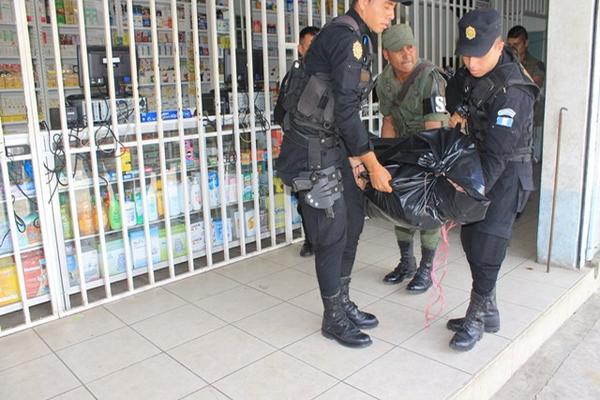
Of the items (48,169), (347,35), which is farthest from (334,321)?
(48,169)

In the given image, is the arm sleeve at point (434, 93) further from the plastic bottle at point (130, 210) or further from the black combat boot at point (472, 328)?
the plastic bottle at point (130, 210)

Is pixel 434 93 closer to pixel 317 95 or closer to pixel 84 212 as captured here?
pixel 317 95

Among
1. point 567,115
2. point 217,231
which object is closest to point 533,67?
point 567,115

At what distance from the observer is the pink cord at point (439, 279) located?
107 inches

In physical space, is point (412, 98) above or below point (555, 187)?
above

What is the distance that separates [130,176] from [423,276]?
1883mm

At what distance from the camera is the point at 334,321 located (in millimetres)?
2477

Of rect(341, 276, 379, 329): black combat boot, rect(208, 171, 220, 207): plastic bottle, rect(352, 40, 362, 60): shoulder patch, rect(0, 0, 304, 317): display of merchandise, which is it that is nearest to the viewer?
rect(352, 40, 362, 60): shoulder patch

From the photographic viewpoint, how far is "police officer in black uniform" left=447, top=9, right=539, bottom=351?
2.16m

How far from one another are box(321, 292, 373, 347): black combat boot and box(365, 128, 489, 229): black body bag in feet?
1.61

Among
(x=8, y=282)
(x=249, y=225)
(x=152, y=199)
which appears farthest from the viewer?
(x=249, y=225)

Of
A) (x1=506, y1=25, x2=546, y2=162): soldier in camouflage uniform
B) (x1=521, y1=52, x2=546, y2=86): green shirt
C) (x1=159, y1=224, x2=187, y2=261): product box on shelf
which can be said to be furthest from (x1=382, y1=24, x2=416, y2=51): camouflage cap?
(x1=521, y1=52, x2=546, y2=86): green shirt

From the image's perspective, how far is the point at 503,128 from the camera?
84.6 inches

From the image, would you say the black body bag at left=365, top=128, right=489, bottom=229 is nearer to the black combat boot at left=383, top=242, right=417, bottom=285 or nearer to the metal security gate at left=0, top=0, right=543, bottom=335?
the black combat boot at left=383, top=242, right=417, bottom=285
